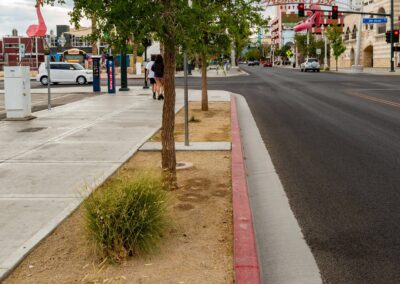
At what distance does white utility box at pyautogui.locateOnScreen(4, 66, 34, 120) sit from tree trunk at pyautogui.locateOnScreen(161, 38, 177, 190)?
952 centimetres

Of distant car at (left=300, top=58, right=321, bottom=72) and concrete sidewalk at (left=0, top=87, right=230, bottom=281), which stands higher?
distant car at (left=300, top=58, right=321, bottom=72)

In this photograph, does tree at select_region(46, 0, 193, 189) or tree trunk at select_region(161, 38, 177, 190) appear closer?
tree at select_region(46, 0, 193, 189)

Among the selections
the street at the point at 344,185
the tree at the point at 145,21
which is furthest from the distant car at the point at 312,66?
the tree at the point at 145,21

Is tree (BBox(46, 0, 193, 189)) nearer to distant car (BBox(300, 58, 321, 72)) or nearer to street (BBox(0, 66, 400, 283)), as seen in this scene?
street (BBox(0, 66, 400, 283))

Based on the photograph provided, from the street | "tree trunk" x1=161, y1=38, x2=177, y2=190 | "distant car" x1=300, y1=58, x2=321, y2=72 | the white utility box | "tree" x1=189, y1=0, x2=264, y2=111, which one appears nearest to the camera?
the street

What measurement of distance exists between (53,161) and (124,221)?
4858mm

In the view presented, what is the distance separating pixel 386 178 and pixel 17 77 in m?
11.1

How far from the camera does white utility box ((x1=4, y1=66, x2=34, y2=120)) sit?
15.6 meters

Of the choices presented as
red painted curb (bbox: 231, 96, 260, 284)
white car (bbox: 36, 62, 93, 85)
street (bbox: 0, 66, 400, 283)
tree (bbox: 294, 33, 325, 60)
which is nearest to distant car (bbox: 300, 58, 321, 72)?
tree (bbox: 294, 33, 325, 60)

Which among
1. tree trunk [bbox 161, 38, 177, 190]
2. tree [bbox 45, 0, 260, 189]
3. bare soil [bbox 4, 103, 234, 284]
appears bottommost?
bare soil [bbox 4, 103, 234, 284]

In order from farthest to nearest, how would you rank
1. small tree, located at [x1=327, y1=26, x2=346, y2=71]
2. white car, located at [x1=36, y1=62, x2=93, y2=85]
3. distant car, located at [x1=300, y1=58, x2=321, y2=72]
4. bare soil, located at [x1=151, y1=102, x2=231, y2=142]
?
small tree, located at [x1=327, y1=26, x2=346, y2=71]
distant car, located at [x1=300, y1=58, x2=321, y2=72]
white car, located at [x1=36, y1=62, x2=93, y2=85]
bare soil, located at [x1=151, y1=102, x2=231, y2=142]

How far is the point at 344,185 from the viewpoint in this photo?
7.93m

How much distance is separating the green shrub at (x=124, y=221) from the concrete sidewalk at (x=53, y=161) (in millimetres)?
401

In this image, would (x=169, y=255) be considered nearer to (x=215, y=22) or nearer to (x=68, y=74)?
(x=215, y=22)
